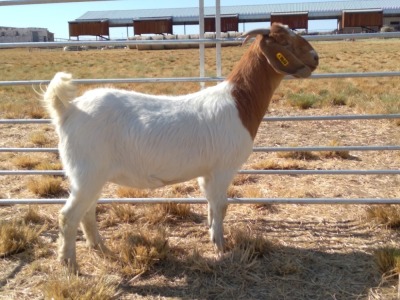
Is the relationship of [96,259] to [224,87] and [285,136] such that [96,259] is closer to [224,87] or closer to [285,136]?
[224,87]

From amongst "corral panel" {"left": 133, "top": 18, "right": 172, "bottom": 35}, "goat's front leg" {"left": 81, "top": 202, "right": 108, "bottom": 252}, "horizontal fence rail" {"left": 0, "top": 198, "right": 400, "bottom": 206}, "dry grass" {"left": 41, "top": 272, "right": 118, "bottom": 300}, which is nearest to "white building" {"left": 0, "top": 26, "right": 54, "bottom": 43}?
"corral panel" {"left": 133, "top": 18, "right": 172, "bottom": 35}

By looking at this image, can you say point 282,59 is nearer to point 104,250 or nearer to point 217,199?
point 217,199

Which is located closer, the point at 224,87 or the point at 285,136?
the point at 224,87

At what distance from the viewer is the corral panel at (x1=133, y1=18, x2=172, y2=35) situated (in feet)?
26.2

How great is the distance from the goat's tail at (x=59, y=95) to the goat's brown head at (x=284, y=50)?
1.52 meters

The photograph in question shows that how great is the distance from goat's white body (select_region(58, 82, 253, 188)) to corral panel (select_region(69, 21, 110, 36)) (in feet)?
17.8

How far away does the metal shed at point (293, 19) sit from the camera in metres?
8.11

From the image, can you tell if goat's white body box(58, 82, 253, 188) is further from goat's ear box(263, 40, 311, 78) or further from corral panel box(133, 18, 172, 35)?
corral panel box(133, 18, 172, 35)

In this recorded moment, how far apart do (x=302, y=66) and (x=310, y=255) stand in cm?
169

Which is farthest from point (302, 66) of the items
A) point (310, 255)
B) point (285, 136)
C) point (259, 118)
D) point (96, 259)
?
point (285, 136)

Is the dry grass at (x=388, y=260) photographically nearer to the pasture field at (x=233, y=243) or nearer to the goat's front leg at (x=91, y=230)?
the pasture field at (x=233, y=243)

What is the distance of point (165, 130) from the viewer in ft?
11.0

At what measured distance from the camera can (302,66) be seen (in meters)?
3.56

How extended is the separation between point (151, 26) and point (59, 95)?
6071 millimetres
